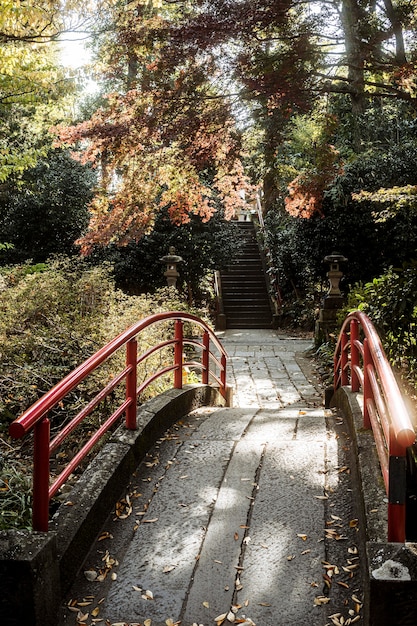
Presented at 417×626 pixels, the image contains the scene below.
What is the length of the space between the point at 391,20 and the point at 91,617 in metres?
7.98

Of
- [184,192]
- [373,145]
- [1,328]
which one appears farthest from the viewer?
[373,145]

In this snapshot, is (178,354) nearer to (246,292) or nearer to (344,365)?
(344,365)

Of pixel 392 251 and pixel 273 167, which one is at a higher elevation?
pixel 273 167

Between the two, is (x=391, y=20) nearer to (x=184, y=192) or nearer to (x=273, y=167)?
(x=273, y=167)

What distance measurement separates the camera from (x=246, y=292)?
19000mm

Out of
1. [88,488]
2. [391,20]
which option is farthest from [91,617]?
[391,20]

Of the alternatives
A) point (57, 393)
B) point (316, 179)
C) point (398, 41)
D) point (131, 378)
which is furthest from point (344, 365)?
point (398, 41)

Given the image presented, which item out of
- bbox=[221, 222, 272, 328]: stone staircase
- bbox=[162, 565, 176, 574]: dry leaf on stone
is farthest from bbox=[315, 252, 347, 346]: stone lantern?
bbox=[162, 565, 176, 574]: dry leaf on stone

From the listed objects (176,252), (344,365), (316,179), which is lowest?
(344,365)

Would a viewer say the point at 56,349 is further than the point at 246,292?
No

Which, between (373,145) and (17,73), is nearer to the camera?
(17,73)

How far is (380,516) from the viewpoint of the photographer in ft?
9.14

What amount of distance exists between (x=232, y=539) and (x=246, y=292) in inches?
632

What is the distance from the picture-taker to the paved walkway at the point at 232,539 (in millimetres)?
2582
